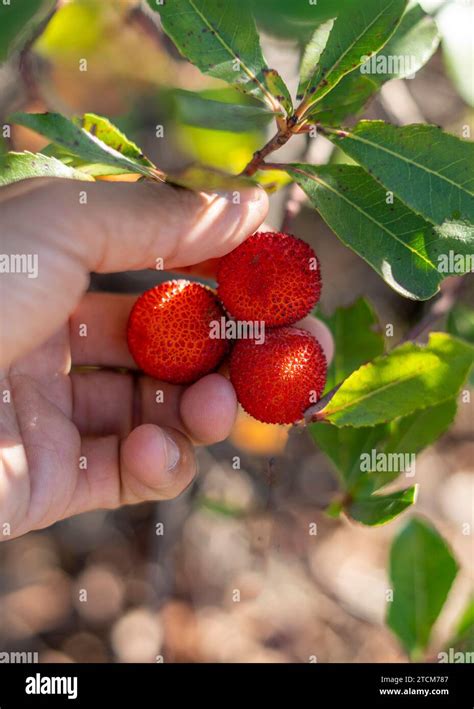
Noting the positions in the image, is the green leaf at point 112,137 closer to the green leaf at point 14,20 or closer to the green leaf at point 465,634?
the green leaf at point 14,20

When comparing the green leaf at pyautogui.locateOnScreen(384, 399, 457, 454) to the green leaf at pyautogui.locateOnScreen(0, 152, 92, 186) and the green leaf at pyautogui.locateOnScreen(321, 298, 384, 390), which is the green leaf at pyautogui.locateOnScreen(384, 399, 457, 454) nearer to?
the green leaf at pyautogui.locateOnScreen(321, 298, 384, 390)

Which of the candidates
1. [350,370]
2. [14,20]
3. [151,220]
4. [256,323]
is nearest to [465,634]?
[350,370]

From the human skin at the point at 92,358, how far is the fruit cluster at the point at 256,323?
40mm

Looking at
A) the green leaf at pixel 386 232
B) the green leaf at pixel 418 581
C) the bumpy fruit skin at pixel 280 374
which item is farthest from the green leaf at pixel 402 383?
the green leaf at pixel 418 581

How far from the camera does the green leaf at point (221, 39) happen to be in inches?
35.9

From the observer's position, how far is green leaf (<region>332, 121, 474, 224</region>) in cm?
91

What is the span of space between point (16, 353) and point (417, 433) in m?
0.72

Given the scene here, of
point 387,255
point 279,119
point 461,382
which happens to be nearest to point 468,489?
point 461,382

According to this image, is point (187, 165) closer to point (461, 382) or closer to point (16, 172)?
point (16, 172)

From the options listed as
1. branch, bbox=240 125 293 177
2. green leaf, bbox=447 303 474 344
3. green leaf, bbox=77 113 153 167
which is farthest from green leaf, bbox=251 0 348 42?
green leaf, bbox=447 303 474 344

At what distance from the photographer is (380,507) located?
47.4 inches

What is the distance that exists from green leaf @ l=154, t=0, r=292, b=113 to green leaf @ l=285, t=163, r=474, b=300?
5.6 inches

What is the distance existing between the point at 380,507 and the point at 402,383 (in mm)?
219

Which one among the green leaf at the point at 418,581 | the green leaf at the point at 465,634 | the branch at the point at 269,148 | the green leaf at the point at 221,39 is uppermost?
the green leaf at the point at 221,39
